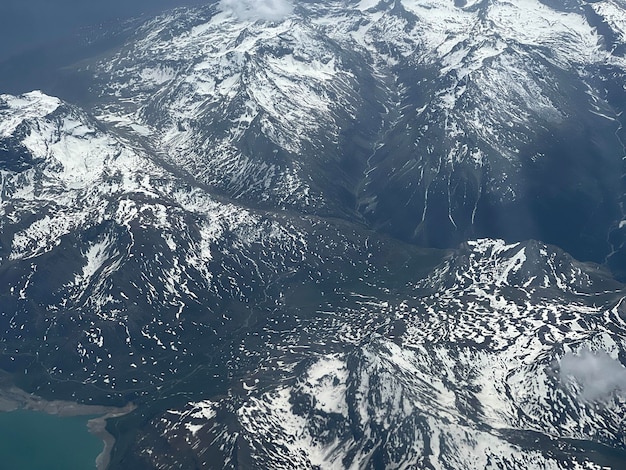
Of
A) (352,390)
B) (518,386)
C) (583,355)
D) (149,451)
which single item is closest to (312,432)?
(352,390)

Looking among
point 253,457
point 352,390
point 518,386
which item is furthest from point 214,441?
point 518,386

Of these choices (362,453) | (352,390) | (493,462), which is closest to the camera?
(493,462)

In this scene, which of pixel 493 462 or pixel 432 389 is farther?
pixel 432 389

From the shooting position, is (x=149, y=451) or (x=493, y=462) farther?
(x=149, y=451)

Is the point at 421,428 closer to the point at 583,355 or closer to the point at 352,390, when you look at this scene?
the point at 352,390

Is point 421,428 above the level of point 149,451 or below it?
above

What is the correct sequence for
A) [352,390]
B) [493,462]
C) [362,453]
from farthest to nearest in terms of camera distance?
[352,390]
[362,453]
[493,462]

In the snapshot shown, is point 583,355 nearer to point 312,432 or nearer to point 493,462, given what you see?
point 493,462
